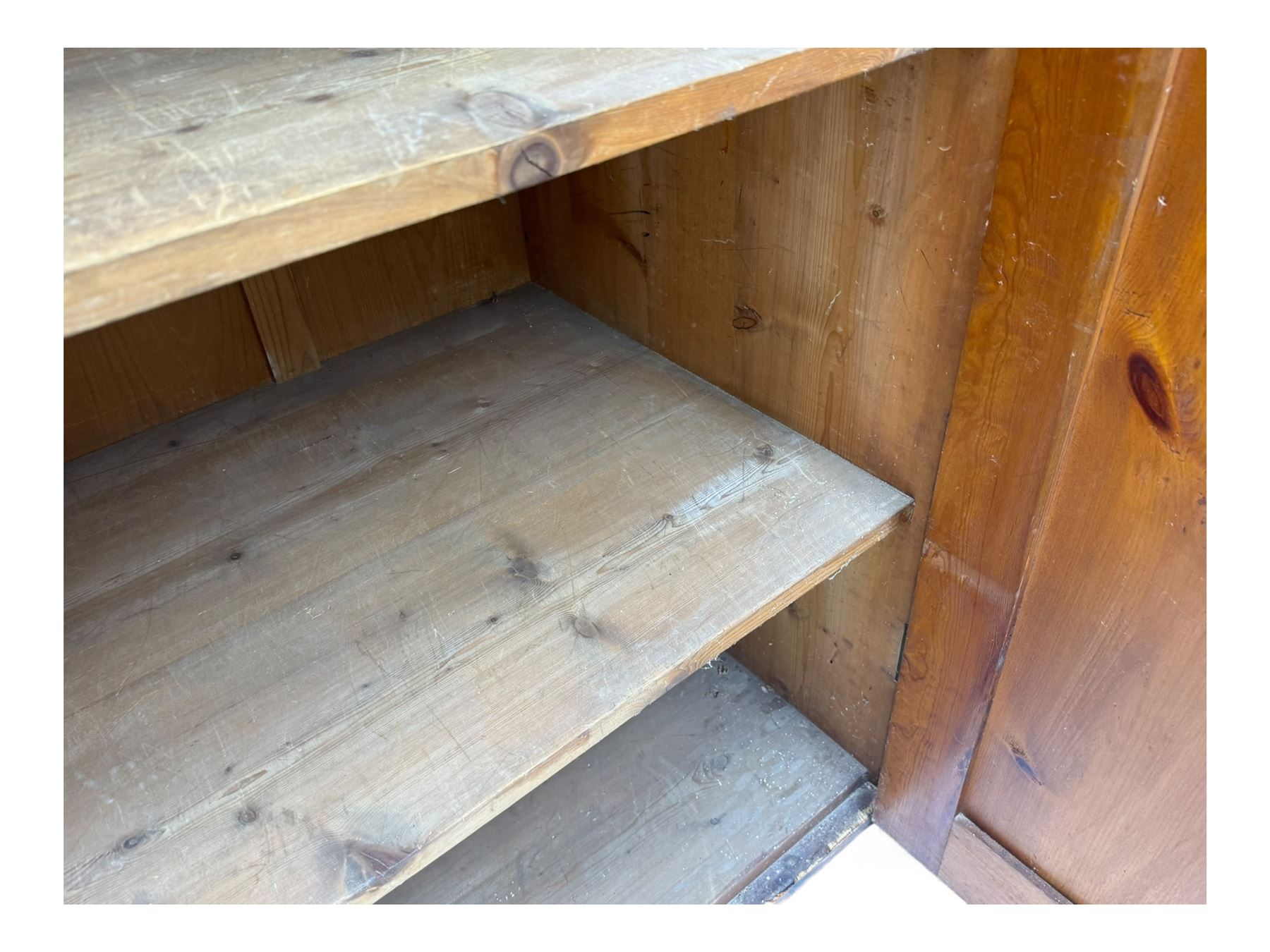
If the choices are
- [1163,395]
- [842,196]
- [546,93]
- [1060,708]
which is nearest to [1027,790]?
[1060,708]

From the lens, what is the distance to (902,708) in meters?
0.86

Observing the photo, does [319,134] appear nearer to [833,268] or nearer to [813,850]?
[833,268]

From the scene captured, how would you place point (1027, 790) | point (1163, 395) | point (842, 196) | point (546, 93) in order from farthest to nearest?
point (1027, 790) < point (842, 196) < point (1163, 395) < point (546, 93)

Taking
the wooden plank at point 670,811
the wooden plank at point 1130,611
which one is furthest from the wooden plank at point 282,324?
the wooden plank at point 1130,611

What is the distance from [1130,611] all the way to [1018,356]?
195 millimetres

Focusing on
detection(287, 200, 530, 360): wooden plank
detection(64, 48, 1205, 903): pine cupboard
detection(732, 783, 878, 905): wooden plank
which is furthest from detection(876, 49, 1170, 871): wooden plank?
detection(287, 200, 530, 360): wooden plank

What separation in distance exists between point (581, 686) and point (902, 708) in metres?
0.41

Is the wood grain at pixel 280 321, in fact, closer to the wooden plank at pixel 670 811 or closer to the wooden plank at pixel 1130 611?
the wooden plank at pixel 670 811

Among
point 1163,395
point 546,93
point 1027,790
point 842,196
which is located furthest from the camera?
point 1027,790

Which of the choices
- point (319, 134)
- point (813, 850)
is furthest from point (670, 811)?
point (319, 134)

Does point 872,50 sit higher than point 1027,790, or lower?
higher

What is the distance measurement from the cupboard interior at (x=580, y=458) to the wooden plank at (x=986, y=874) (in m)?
0.11
